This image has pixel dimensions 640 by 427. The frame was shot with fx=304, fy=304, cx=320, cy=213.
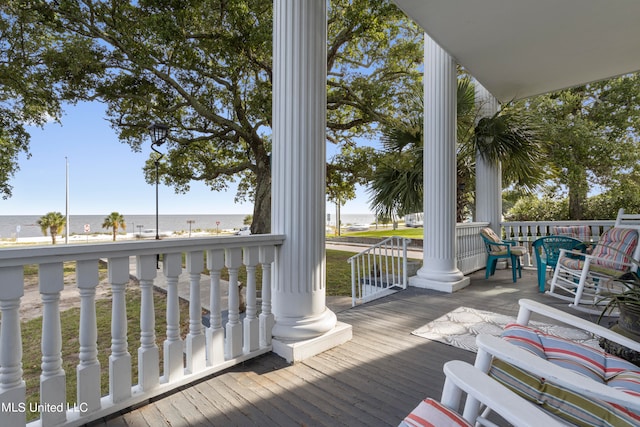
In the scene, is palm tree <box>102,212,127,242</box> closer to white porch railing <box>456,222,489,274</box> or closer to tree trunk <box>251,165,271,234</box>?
tree trunk <box>251,165,271,234</box>

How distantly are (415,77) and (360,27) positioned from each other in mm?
1851

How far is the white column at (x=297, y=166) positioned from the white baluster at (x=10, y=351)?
1242 mm

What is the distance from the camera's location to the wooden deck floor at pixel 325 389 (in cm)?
142

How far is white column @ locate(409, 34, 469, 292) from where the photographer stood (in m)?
3.86

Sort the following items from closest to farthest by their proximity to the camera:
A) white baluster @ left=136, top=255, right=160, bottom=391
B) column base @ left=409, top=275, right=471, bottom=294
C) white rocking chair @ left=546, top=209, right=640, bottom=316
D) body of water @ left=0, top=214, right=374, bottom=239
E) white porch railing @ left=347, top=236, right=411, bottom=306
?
A: white baluster @ left=136, top=255, right=160, bottom=391, white rocking chair @ left=546, top=209, right=640, bottom=316, column base @ left=409, top=275, right=471, bottom=294, white porch railing @ left=347, top=236, right=411, bottom=306, body of water @ left=0, top=214, right=374, bottom=239

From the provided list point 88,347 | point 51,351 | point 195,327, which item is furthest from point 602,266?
point 51,351

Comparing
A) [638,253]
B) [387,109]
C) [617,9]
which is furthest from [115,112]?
[638,253]

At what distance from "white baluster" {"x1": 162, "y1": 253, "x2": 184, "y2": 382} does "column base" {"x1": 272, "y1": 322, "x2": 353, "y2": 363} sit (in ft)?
1.98

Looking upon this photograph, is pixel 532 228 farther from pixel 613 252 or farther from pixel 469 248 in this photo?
pixel 613 252

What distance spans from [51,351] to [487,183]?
5.74 m

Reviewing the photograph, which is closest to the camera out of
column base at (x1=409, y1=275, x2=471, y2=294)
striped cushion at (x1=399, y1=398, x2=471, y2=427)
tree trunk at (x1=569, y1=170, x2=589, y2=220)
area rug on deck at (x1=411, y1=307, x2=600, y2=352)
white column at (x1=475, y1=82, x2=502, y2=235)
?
striped cushion at (x1=399, y1=398, x2=471, y2=427)

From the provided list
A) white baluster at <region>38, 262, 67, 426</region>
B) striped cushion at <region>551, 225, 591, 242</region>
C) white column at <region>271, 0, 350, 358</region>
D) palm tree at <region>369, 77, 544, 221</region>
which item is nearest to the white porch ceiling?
palm tree at <region>369, 77, 544, 221</region>

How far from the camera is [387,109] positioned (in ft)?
23.1

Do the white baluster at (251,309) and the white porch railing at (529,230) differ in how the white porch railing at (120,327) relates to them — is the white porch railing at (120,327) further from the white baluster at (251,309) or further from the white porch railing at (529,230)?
the white porch railing at (529,230)
